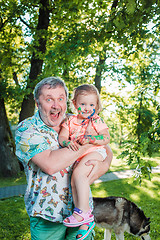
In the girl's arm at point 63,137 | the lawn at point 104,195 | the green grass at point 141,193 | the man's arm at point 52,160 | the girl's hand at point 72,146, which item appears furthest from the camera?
the green grass at point 141,193

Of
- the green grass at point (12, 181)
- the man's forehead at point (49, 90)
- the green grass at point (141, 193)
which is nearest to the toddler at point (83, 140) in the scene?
the man's forehead at point (49, 90)

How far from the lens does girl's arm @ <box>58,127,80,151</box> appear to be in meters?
1.93

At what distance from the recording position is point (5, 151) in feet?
33.9

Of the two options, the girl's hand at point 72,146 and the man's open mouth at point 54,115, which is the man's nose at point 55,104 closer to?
the man's open mouth at point 54,115

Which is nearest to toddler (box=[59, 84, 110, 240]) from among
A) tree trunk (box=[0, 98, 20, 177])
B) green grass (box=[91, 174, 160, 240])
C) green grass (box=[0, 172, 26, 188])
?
green grass (box=[91, 174, 160, 240])

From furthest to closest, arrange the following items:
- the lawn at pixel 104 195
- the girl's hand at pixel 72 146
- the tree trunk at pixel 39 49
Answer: the tree trunk at pixel 39 49
the lawn at pixel 104 195
the girl's hand at pixel 72 146

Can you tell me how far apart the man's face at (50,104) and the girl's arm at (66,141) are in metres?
0.14

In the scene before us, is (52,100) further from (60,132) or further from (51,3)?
(51,3)

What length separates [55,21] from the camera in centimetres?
994

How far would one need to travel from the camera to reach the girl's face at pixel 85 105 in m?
2.48

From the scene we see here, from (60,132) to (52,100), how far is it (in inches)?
13.1

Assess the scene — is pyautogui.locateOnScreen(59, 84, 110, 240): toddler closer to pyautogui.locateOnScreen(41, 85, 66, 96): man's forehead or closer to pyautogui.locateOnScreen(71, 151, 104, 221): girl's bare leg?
pyautogui.locateOnScreen(71, 151, 104, 221): girl's bare leg

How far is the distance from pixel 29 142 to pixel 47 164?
237 mm

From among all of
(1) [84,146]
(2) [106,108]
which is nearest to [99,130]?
(1) [84,146]
